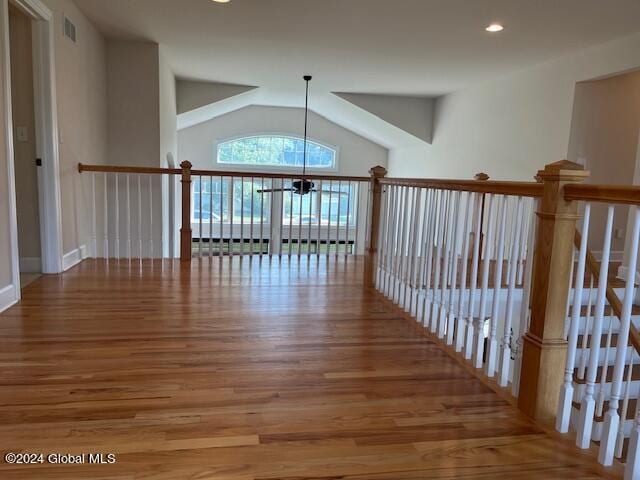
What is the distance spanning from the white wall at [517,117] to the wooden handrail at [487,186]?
3.23 metres

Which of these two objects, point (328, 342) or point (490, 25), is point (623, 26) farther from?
point (328, 342)

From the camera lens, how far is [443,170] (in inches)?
331

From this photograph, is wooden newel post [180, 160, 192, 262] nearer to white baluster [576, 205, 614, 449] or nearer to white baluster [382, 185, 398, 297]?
white baluster [382, 185, 398, 297]

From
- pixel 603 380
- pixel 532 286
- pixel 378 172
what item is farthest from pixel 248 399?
pixel 378 172

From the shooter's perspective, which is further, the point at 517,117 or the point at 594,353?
the point at 517,117

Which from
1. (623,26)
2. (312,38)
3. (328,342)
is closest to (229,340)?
(328,342)

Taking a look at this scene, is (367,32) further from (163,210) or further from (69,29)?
(163,210)

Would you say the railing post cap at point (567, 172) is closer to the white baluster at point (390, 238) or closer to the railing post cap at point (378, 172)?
the white baluster at point (390, 238)

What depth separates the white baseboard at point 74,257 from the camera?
167 inches

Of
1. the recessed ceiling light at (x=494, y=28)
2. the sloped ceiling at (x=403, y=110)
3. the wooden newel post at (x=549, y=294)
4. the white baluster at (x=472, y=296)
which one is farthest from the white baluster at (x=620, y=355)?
the sloped ceiling at (x=403, y=110)

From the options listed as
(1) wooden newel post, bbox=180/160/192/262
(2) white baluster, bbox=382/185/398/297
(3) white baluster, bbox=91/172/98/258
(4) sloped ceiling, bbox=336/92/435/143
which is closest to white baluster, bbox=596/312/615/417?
(2) white baluster, bbox=382/185/398/297

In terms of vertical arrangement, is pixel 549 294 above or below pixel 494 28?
below

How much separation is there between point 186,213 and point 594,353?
3931 mm

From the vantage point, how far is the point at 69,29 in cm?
426
